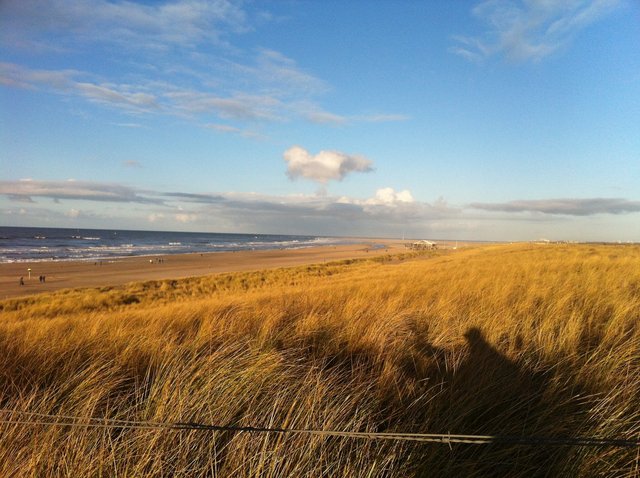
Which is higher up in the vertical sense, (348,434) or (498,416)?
(348,434)

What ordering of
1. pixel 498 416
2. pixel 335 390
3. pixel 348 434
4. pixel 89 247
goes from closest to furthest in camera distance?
pixel 348 434 → pixel 498 416 → pixel 335 390 → pixel 89 247

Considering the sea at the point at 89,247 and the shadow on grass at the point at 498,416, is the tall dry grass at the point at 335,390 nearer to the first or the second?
→ the shadow on grass at the point at 498,416

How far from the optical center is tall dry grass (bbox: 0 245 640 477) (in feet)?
6.61

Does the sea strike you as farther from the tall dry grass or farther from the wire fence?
the wire fence

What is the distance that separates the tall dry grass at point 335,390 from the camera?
201 centimetres

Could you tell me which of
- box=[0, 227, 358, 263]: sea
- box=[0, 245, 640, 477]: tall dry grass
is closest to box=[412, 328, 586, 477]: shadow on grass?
box=[0, 245, 640, 477]: tall dry grass

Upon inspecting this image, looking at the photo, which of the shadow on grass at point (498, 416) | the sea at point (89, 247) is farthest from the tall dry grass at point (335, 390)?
the sea at point (89, 247)

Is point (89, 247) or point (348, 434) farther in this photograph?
point (89, 247)

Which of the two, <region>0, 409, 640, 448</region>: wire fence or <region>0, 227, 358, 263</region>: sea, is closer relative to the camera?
<region>0, 409, 640, 448</region>: wire fence

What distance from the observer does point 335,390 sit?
2635 mm

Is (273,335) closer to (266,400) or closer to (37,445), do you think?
(266,400)

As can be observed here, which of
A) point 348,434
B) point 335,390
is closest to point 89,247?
point 335,390

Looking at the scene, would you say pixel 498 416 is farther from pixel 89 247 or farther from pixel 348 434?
pixel 89 247

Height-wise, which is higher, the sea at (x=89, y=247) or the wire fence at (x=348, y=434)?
the wire fence at (x=348, y=434)
